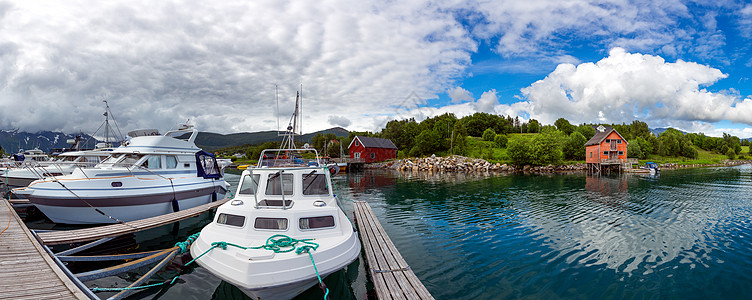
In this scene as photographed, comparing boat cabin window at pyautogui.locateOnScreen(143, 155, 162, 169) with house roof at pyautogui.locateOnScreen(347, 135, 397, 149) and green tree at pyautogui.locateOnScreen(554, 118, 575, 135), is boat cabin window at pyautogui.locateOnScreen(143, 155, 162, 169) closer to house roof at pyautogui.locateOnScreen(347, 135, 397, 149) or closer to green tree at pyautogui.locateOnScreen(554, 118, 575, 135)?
house roof at pyautogui.locateOnScreen(347, 135, 397, 149)

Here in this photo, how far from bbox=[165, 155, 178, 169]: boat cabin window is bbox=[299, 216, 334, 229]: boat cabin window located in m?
14.6

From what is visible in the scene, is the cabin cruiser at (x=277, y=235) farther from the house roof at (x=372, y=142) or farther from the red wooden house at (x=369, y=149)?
the house roof at (x=372, y=142)

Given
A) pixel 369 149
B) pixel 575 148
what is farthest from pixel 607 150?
pixel 369 149

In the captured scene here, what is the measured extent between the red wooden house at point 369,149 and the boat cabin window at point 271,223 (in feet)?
231

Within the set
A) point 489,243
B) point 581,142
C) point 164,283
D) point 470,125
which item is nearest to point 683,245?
point 489,243

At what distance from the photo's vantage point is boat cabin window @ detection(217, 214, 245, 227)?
8.81 metres

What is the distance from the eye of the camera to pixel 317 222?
8.71 meters

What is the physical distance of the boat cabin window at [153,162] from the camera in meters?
17.6

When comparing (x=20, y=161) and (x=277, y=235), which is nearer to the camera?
(x=277, y=235)

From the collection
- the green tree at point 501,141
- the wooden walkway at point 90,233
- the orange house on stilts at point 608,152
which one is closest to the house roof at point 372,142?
the green tree at point 501,141

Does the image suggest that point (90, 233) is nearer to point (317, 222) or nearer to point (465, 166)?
point (317, 222)

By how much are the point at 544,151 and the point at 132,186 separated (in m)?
69.9

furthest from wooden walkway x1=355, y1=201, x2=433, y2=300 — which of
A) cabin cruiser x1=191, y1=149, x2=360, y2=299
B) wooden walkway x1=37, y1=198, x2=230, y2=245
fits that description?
wooden walkway x1=37, y1=198, x2=230, y2=245

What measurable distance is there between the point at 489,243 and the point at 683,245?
7679 millimetres
